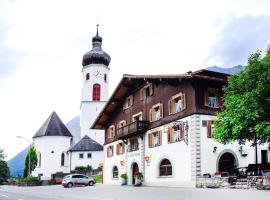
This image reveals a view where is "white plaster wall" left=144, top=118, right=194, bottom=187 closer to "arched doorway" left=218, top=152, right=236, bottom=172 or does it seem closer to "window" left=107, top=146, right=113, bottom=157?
"arched doorway" left=218, top=152, right=236, bottom=172

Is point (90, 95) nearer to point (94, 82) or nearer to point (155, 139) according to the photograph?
point (94, 82)

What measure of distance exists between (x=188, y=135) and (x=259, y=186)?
8.59m

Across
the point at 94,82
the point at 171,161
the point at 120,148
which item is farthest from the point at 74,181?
the point at 94,82

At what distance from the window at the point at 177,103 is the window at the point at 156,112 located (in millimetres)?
1563

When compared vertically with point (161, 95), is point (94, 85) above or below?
above

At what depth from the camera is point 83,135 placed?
83938 millimetres

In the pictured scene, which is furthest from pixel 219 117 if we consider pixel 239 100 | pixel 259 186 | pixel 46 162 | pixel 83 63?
pixel 83 63

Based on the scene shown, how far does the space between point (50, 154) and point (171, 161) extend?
45873mm

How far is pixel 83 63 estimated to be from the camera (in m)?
88.4

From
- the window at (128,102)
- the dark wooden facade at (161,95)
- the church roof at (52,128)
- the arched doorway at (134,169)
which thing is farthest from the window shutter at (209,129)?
the church roof at (52,128)

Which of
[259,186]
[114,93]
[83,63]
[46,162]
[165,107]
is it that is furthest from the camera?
[83,63]

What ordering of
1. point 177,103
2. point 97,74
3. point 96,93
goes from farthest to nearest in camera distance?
point 97,74 → point 96,93 → point 177,103

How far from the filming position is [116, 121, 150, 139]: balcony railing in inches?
1558

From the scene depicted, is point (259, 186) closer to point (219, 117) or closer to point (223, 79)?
point (219, 117)
